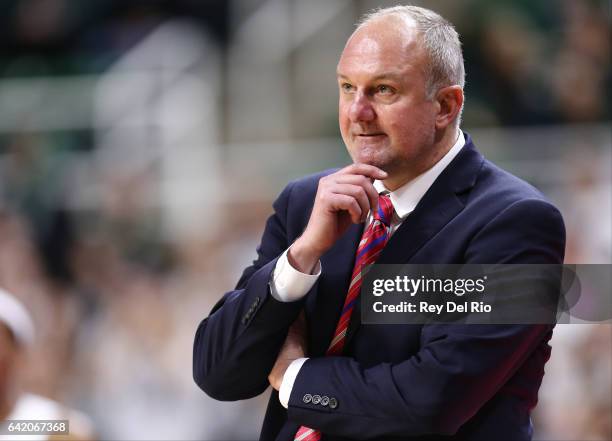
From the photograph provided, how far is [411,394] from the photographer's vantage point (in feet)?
7.57

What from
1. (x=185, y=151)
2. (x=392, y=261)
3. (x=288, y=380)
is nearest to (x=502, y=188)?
(x=392, y=261)

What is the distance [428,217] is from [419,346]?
0.29 m

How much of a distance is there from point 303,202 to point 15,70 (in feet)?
19.3

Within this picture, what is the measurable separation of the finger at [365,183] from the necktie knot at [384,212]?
0.41ft

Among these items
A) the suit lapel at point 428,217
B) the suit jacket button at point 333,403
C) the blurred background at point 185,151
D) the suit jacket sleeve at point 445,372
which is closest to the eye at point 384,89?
the suit lapel at point 428,217

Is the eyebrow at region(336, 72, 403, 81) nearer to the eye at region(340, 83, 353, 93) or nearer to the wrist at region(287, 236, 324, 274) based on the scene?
the eye at region(340, 83, 353, 93)

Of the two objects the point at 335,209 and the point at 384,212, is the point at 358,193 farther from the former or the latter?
the point at 384,212

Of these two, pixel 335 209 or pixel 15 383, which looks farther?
pixel 15 383

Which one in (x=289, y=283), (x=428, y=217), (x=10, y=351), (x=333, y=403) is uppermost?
(x=428, y=217)

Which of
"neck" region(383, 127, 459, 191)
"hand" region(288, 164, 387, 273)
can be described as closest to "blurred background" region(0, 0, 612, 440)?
"neck" region(383, 127, 459, 191)

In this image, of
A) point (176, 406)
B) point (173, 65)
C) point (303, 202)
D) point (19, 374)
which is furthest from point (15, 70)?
point (303, 202)

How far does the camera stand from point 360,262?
8.16 ft

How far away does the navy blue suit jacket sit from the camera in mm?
2303

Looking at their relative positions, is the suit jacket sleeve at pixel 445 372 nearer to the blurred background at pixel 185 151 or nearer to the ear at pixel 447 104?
the ear at pixel 447 104
